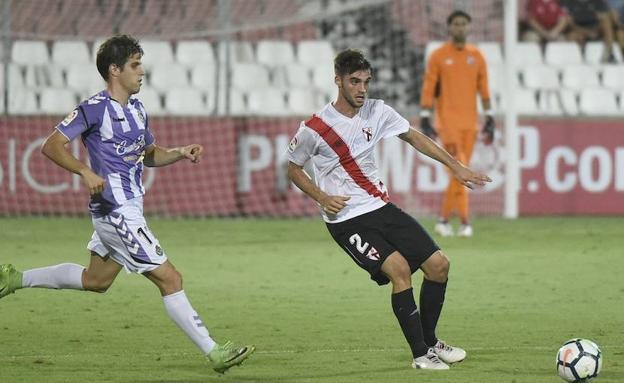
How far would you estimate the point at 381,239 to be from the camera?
7.06 meters

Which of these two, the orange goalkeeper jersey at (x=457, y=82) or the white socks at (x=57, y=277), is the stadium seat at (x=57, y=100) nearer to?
the orange goalkeeper jersey at (x=457, y=82)

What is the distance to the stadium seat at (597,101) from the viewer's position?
1834 cm

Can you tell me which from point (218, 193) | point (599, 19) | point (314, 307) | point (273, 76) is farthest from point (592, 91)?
point (314, 307)

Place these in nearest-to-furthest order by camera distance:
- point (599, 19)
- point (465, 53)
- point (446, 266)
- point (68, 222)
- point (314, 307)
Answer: point (446, 266) < point (314, 307) < point (465, 53) < point (68, 222) < point (599, 19)

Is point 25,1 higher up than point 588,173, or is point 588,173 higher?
point 25,1

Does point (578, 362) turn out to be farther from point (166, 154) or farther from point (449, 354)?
point (166, 154)

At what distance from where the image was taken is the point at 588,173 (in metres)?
16.6

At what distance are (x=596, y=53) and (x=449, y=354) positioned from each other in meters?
13.0

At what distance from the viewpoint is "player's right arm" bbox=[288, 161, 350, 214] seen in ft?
22.6

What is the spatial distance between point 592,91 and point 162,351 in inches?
476

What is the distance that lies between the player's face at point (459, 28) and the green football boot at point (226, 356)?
297 inches

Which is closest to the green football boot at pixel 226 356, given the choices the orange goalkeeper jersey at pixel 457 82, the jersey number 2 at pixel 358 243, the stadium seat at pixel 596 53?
the jersey number 2 at pixel 358 243

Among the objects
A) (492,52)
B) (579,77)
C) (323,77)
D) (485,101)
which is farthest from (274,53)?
(485,101)

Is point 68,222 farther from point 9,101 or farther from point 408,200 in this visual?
point 408,200
